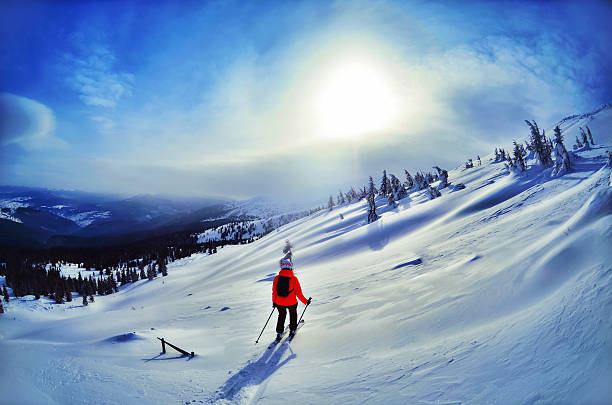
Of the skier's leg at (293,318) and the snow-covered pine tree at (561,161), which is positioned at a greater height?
the snow-covered pine tree at (561,161)

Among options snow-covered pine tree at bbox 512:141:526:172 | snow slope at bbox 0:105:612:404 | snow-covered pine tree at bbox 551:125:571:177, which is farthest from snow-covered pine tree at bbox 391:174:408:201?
snow slope at bbox 0:105:612:404

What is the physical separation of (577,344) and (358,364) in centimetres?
382

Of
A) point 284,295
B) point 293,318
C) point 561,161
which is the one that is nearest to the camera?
point 284,295

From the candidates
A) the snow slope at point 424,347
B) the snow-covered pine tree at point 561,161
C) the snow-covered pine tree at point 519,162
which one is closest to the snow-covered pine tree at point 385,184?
the snow-covered pine tree at point 519,162

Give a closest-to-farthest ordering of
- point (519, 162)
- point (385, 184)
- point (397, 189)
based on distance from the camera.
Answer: point (519, 162) < point (397, 189) < point (385, 184)

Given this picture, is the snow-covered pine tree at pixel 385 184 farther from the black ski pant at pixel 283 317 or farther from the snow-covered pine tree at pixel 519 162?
the black ski pant at pixel 283 317

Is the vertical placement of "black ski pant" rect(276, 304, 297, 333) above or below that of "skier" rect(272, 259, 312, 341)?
below

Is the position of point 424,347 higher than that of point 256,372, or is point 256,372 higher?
point 256,372

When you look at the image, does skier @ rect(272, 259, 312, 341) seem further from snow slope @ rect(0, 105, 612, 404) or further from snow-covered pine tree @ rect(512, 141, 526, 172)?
snow-covered pine tree @ rect(512, 141, 526, 172)

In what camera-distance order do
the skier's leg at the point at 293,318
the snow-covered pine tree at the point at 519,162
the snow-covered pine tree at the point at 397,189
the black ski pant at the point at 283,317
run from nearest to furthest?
1. the black ski pant at the point at 283,317
2. the skier's leg at the point at 293,318
3. the snow-covered pine tree at the point at 519,162
4. the snow-covered pine tree at the point at 397,189

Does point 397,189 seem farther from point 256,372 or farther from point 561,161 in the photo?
point 256,372

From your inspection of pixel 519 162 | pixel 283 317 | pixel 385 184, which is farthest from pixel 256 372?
pixel 385 184

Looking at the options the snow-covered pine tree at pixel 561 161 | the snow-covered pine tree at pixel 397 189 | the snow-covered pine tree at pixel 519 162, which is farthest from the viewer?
the snow-covered pine tree at pixel 397 189

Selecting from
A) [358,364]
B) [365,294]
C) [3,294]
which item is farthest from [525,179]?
[3,294]
